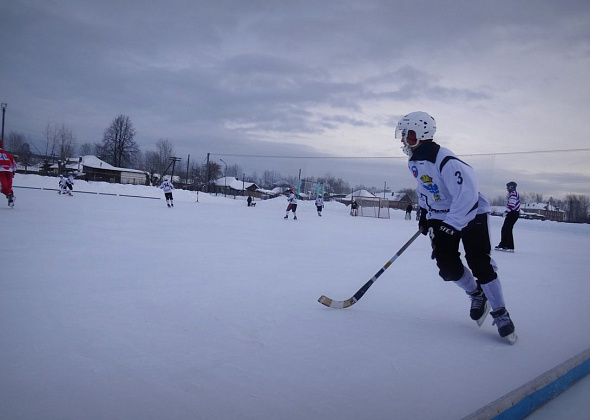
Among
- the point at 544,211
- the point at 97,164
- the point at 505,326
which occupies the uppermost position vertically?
the point at 97,164

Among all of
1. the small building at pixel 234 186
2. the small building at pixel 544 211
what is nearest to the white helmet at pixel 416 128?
the small building at pixel 544 211

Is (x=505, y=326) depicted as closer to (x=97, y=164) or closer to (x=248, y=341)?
(x=248, y=341)

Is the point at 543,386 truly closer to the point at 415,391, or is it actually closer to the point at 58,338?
the point at 415,391

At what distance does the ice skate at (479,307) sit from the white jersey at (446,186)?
26.8 inches

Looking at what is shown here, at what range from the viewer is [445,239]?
2572 mm

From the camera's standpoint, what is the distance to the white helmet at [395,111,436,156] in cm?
277

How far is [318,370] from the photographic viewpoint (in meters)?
1.81

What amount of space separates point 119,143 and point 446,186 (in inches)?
2705

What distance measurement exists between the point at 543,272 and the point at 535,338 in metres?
3.81

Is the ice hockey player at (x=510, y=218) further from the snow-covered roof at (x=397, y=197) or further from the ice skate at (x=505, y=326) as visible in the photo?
the snow-covered roof at (x=397, y=197)

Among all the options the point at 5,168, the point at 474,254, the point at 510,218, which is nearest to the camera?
the point at 474,254

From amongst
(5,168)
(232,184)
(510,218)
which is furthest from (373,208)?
(232,184)

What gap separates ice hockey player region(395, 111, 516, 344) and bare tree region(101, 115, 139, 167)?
6651cm

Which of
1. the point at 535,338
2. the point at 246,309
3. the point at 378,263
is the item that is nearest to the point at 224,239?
the point at 378,263
